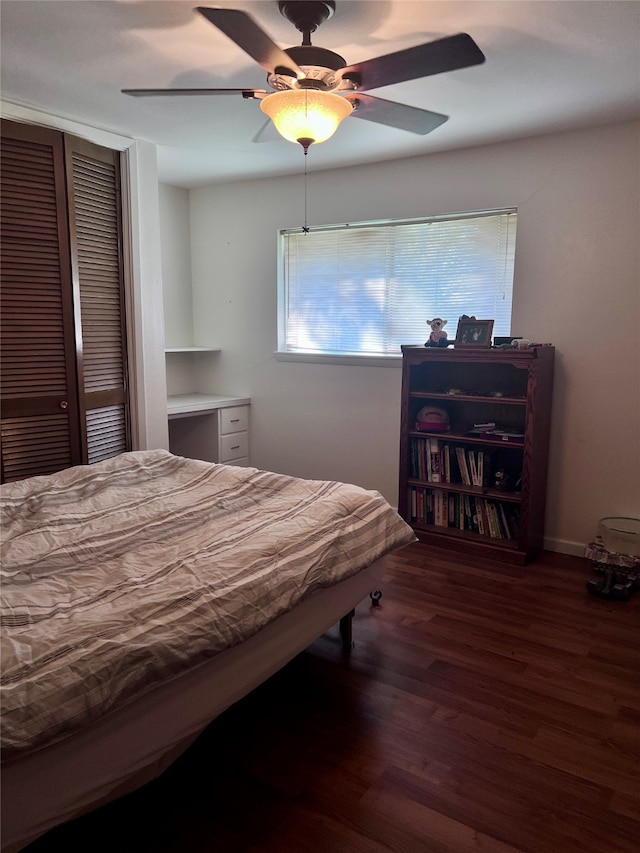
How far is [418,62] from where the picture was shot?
1.71 m

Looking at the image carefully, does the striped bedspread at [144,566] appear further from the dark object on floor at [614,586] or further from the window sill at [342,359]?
the window sill at [342,359]

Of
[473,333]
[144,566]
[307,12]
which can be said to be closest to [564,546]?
[473,333]

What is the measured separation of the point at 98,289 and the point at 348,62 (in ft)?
5.99

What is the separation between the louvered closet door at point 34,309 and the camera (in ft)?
9.45

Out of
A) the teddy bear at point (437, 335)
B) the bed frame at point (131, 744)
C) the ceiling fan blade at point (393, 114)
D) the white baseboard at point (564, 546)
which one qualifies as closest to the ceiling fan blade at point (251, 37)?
the ceiling fan blade at point (393, 114)

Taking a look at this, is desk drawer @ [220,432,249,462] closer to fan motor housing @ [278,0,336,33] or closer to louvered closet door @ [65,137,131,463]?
louvered closet door @ [65,137,131,463]

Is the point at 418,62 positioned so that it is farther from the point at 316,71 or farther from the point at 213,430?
the point at 213,430

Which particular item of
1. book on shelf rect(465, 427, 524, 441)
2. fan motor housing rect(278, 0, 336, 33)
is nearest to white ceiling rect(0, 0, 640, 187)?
fan motor housing rect(278, 0, 336, 33)

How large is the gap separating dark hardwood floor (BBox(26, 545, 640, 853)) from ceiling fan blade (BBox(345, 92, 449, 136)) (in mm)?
2132

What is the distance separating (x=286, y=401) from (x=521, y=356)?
1.93 meters

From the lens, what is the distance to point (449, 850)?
1.46 metres

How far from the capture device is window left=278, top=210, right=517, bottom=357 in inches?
141

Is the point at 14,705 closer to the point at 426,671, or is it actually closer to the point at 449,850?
the point at 449,850

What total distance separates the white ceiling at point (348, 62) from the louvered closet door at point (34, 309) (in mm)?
285
